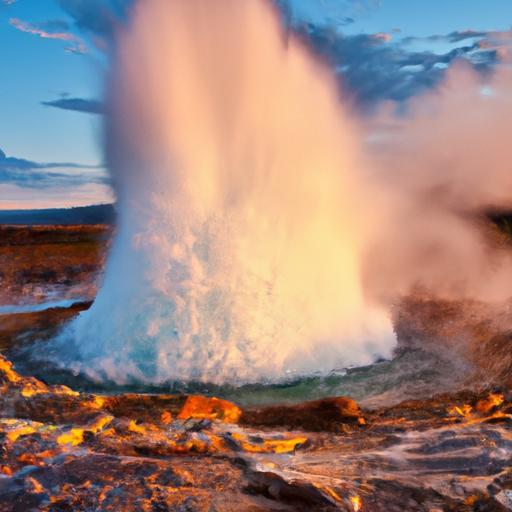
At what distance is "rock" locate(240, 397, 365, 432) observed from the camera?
4297 mm

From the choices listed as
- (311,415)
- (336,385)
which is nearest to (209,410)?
(311,415)

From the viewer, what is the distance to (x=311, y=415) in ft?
14.8

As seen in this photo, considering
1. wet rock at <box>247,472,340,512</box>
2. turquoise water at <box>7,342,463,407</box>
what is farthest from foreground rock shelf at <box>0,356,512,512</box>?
turquoise water at <box>7,342,463,407</box>

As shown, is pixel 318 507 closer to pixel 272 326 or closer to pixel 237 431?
pixel 237 431

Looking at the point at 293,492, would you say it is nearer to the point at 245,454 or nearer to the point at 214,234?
the point at 245,454

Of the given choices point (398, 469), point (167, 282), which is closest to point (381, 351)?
point (167, 282)

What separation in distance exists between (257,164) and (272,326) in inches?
84.8

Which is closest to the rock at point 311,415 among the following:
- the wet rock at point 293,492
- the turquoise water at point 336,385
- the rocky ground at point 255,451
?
the rocky ground at point 255,451

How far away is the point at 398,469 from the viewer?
10.8ft

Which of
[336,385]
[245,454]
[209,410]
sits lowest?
[336,385]

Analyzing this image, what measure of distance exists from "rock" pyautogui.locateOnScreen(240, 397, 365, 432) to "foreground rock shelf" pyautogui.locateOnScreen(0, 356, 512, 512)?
0.01 m

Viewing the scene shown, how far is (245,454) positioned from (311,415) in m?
1.16

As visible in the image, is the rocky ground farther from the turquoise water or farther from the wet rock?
the turquoise water

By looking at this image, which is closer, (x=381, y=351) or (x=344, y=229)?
(x=381, y=351)
